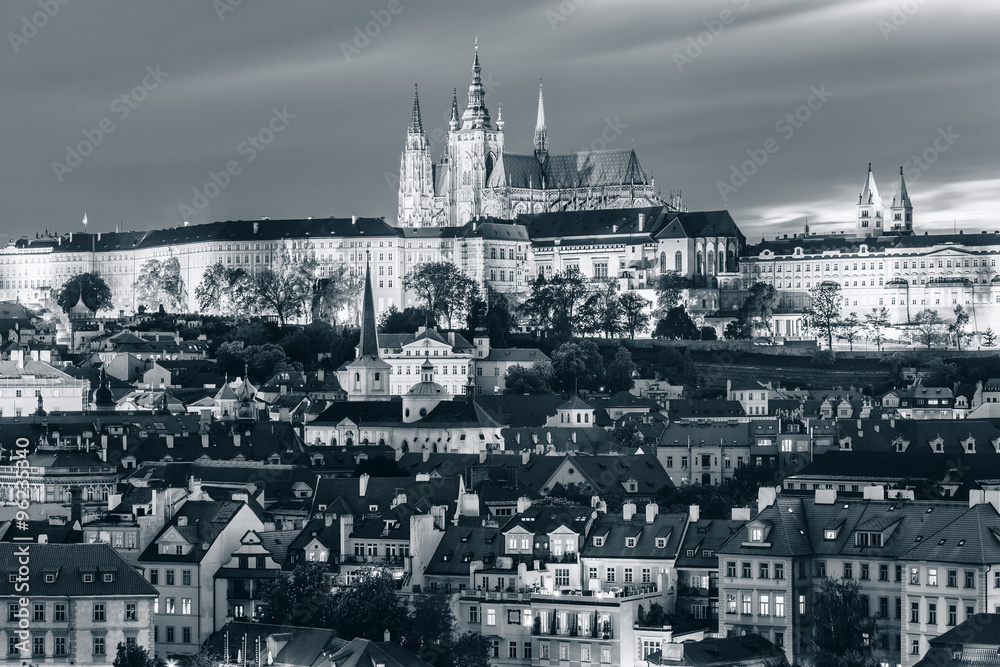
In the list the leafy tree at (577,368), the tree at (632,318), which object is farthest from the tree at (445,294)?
the leafy tree at (577,368)

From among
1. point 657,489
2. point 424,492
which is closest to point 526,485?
point 657,489

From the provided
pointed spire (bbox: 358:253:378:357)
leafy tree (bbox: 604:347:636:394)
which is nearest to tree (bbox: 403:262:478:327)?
leafy tree (bbox: 604:347:636:394)

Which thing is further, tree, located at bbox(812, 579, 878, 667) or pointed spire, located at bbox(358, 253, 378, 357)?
pointed spire, located at bbox(358, 253, 378, 357)

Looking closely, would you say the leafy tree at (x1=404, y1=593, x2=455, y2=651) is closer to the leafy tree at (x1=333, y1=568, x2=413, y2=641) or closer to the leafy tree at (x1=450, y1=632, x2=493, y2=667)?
the leafy tree at (x1=333, y1=568, x2=413, y2=641)

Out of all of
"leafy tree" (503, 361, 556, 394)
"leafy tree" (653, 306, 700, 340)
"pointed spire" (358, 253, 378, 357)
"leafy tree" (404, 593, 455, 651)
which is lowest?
"leafy tree" (404, 593, 455, 651)

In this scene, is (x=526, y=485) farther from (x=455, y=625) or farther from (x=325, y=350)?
(x=325, y=350)

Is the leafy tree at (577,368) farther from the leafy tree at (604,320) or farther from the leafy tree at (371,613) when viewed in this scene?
the leafy tree at (371,613)
